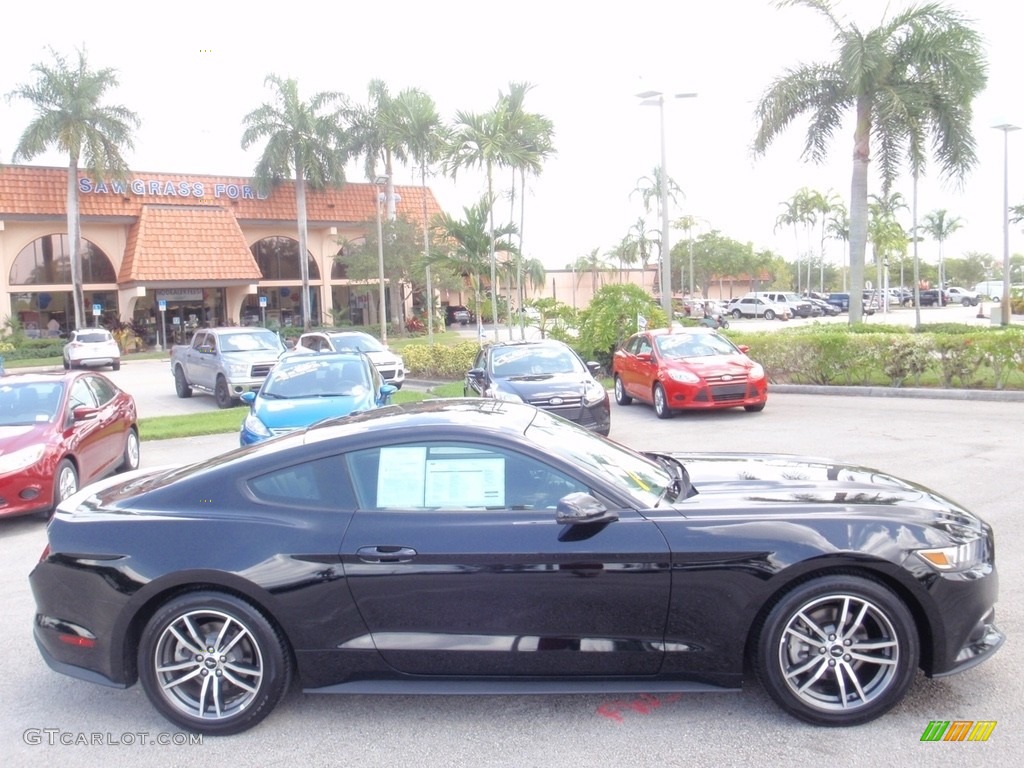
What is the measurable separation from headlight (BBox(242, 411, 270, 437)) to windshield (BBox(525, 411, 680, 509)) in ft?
20.9

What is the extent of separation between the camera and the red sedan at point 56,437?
8656mm

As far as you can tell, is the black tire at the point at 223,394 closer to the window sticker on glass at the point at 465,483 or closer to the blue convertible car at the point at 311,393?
the blue convertible car at the point at 311,393

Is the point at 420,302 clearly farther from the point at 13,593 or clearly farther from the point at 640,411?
the point at 13,593

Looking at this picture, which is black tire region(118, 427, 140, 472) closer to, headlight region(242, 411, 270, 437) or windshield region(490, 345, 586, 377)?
headlight region(242, 411, 270, 437)

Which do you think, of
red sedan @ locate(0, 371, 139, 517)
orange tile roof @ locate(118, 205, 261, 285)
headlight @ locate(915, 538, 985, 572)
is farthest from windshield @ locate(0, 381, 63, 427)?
orange tile roof @ locate(118, 205, 261, 285)

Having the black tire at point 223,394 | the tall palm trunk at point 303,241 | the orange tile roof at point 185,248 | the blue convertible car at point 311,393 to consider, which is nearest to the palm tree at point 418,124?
the tall palm trunk at point 303,241

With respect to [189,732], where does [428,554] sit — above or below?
above

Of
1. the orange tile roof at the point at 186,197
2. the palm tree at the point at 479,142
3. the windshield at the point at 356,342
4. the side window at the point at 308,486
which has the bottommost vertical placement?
the side window at the point at 308,486

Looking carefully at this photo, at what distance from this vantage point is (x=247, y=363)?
64.9 feet

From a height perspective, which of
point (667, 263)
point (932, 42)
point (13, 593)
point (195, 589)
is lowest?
point (13, 593)

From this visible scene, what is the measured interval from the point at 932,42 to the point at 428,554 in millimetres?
22271

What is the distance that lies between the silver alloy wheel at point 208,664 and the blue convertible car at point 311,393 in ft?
21.2

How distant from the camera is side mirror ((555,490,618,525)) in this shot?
4.05 meters

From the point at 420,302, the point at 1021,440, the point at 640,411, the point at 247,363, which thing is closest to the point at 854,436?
the point at 1021,440
